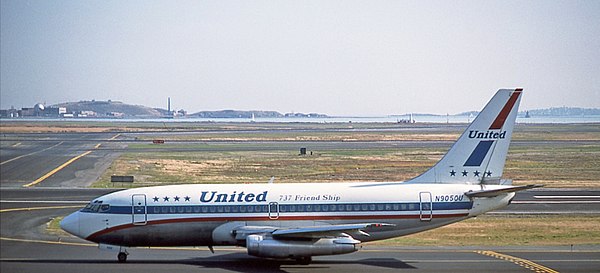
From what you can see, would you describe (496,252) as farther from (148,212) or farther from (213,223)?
(148,212)

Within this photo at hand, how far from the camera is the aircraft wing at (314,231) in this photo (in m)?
26.2

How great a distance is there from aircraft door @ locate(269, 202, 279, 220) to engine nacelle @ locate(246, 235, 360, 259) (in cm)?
166

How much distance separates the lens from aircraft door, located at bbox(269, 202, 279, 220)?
92.9 feet

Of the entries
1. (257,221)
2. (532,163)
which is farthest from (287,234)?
(532,163)

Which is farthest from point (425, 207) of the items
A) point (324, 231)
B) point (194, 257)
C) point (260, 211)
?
point (194, 257)

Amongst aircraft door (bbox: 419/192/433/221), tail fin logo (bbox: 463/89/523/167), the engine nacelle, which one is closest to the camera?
the engine nacelle

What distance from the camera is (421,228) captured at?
29078 millimetres

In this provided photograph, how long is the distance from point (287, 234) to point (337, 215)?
290 centimetres

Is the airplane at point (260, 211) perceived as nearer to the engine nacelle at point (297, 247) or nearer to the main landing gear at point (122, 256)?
the main landing gear at point (122, 256)

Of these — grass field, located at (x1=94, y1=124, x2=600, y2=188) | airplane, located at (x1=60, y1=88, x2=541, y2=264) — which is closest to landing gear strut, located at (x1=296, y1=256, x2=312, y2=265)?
airplane, located at (x1=60, y1=88, x2=541, y2=264)

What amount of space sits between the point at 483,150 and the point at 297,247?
9.79m

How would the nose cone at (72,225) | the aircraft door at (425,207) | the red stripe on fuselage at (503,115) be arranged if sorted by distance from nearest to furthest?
the nose cone at (72,225), the aircraft door at (425,207), the red stripe on fuselage at (503,115)

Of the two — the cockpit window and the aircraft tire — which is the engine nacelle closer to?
the aircraft tire

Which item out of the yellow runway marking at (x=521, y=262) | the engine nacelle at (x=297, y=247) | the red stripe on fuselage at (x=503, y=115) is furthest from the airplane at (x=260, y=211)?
the red stripe on fuselage at (x=503, y=115)
